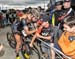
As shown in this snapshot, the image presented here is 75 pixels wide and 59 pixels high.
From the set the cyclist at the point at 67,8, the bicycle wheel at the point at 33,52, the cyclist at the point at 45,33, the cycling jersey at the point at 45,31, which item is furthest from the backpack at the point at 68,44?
the bicycle wheel at the point at 33,52

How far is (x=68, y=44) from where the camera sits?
7.52m

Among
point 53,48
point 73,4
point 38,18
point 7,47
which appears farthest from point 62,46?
point 7,47

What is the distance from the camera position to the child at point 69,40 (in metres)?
7.45

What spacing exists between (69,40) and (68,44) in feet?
0.33

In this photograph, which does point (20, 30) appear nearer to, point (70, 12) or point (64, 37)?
point (70, 12)

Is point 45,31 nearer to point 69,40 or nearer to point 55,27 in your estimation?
point 55,27

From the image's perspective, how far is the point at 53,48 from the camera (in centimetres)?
851

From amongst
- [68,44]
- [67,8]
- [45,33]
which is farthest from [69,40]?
[67,8]

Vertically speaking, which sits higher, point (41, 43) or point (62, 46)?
point (62, 46)

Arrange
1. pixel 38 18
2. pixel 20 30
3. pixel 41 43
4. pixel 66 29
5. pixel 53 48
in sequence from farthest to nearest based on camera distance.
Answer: pixel 20 30, pixel 38 18, pixel 41 43, pixel 53 48, pixel 66 29

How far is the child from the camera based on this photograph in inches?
293

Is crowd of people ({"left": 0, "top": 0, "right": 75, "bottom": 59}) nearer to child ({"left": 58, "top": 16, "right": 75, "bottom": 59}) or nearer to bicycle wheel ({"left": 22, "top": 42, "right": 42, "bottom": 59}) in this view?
child ({"left": 58, "top": 16, "right": 75, "bottom": 59})

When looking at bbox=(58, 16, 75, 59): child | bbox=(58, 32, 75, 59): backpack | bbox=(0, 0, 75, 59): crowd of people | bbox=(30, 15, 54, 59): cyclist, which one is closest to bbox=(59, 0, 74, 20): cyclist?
bbox=(0, 0, 75, 59): crowd of people

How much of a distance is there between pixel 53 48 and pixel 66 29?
1.04 metres
